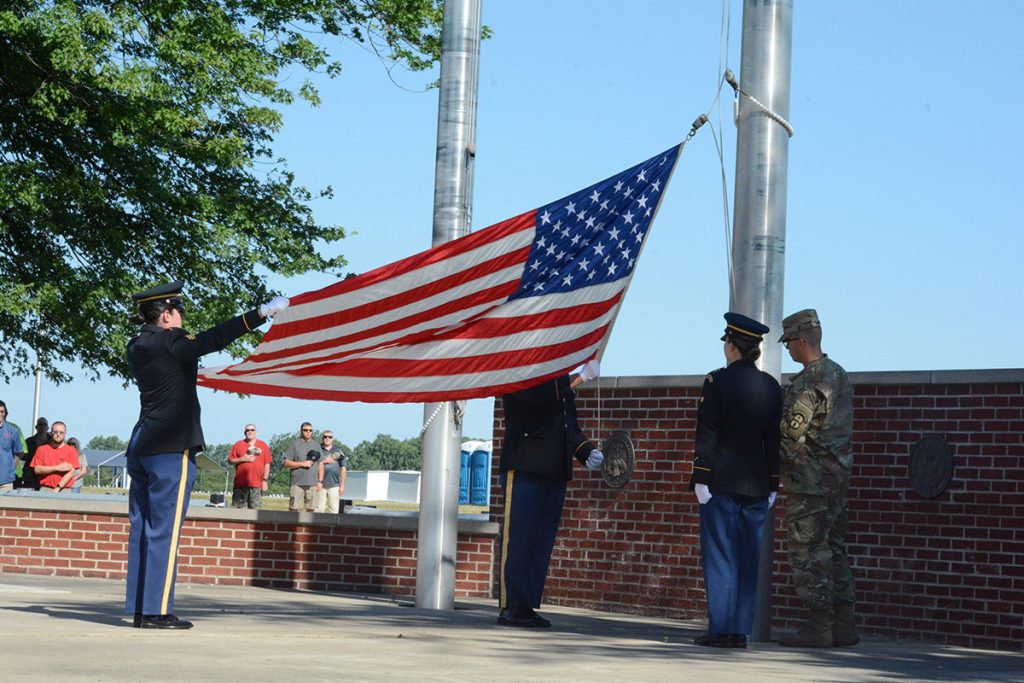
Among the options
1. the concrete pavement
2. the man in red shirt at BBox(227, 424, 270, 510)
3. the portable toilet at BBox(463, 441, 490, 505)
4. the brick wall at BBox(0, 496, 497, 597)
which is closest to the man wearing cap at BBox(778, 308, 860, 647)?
the concrete pavement

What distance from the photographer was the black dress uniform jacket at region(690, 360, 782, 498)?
8.81 meters

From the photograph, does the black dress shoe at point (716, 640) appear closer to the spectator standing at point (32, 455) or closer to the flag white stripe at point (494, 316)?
the flag white stripe at point (494, 316)

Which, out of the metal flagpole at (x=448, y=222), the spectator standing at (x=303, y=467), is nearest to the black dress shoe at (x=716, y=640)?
the metal flagpole at (x=448, y=222)

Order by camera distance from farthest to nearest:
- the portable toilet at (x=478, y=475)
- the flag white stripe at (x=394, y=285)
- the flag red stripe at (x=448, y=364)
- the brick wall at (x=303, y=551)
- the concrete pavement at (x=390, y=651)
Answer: the portable toilet at (x=478, y=475)
the brick wall at (x=303, y=551)
the flag white stripe at (x=394, y=285)
the flag red stripe at (x=448, y=364)
the concrete pavement at (x=390, y=651)

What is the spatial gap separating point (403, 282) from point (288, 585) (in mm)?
4843

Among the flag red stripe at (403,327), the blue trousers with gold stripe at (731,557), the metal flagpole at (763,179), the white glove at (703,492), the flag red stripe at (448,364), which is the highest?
the metal flagpole at (763,179)

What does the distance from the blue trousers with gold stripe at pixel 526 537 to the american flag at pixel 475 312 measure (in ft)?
2.38

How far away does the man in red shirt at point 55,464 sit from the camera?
1905 cm

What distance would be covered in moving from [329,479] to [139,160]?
18.7 feet

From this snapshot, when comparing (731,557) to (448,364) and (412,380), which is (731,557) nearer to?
(448,364)

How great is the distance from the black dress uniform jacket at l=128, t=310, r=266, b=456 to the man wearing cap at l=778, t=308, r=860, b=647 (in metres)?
3.59

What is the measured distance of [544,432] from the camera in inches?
387

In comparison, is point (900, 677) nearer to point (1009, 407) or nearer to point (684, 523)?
point (1009, 407)

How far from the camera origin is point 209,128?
79.2 feet
